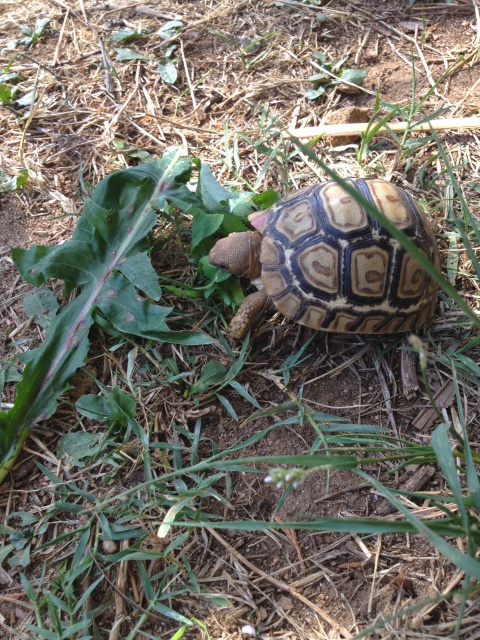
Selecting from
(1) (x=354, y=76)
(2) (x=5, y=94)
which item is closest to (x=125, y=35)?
(2) (x=5, y=94)

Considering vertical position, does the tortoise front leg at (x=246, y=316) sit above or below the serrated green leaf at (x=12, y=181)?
below

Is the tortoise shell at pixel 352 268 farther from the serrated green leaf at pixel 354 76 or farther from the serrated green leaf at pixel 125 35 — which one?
the serrated green leaf at pixel 125 35

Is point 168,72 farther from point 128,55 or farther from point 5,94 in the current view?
point 5,94

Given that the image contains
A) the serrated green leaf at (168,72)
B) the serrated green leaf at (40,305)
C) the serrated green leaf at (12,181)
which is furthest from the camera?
the serrated green leaf at (168,72)

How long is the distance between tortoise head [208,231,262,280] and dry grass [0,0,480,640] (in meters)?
0.21

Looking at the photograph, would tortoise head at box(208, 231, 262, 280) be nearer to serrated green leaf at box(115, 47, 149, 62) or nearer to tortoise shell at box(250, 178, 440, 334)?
tortoise shell at box(250, 178, 440, 334)

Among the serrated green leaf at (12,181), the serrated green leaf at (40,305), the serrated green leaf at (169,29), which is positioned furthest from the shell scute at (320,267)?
the serrated green leaf at (169,29)

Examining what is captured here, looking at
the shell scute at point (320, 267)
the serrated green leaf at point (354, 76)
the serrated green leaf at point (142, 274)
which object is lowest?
the shell scute at point (320, 267)

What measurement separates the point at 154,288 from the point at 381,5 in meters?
2.55

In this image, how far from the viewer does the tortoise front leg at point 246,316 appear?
6.96 ft

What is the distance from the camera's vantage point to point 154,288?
2105mm

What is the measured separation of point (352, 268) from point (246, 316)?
1.56 ft

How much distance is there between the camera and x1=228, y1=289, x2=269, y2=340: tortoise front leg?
2.12m

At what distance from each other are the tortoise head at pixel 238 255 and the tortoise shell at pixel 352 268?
0.11m
